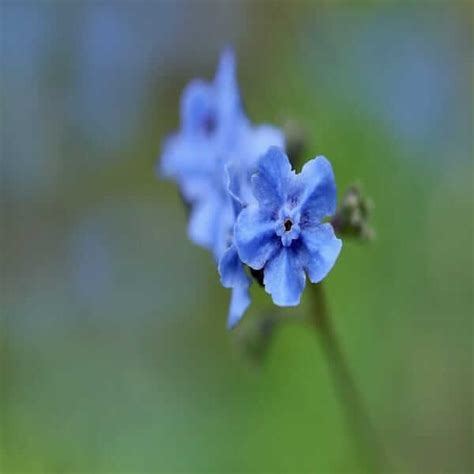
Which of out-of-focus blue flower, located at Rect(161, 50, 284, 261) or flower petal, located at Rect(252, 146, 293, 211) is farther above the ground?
out-of-focus blue flower, located at Rect(161, 50, 284, 261)

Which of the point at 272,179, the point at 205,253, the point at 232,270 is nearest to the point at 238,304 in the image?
the point at 232,270

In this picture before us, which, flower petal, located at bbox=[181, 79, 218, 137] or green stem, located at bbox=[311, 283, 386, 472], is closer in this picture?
green stem, located at bbox=[311, 283, 386, 472]

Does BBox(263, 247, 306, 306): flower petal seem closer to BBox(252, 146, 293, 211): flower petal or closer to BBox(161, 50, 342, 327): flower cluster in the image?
BBox(161, 50, 342, 327): flower cluster

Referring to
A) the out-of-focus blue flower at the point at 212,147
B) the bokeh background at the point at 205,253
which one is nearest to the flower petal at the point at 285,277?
the out-of-focus blue flower at the point at 212,147

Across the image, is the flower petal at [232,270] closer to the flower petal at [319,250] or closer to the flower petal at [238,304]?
the flower petal at [238,304]

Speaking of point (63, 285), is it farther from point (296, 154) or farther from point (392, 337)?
point (296, 154)

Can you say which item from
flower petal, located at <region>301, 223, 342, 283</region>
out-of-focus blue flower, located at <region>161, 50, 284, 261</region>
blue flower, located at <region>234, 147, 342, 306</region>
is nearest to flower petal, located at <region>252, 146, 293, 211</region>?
blue flower, located at <region>234, 147, 342, 306</region>

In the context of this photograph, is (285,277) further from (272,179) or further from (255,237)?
(272,179)

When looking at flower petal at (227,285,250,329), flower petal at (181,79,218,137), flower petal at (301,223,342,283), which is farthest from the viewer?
flower petal at (181,79,218,137)
